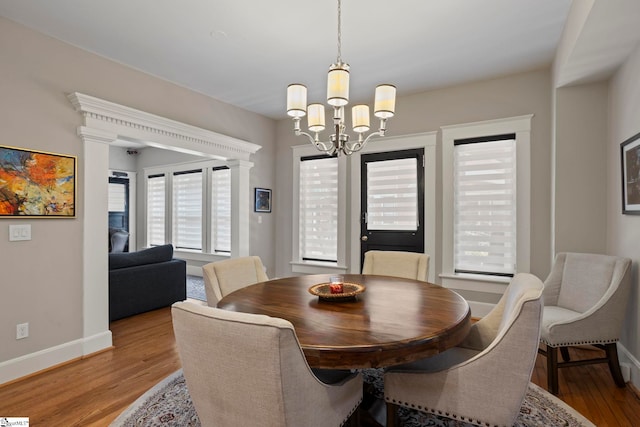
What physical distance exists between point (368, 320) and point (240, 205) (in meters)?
3.30

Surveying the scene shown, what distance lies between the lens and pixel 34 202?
2.61 meters

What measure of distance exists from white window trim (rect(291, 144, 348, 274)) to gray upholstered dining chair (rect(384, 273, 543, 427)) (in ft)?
9.88

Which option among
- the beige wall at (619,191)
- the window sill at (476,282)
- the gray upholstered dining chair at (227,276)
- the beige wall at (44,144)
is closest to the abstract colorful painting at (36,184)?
the beige wall at (44,144)

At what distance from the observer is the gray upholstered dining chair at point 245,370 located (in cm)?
101

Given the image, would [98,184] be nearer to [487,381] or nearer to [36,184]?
[36,184]

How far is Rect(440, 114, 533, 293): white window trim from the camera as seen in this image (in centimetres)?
342

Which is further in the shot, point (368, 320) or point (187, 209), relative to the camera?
point (187, 209)

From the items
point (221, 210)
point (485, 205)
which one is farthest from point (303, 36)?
point (221, 210)

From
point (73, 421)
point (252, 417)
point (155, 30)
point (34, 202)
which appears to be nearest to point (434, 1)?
point (155, 30)

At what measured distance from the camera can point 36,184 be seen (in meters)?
2.62

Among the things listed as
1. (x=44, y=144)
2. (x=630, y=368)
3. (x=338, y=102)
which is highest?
(x=338, y=102)

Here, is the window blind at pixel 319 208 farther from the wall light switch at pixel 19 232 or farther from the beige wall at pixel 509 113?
the wall light switch at pixel 19 232

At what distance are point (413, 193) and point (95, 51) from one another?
3519 millimetres

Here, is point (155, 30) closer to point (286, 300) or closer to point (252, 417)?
point (286, 300)
